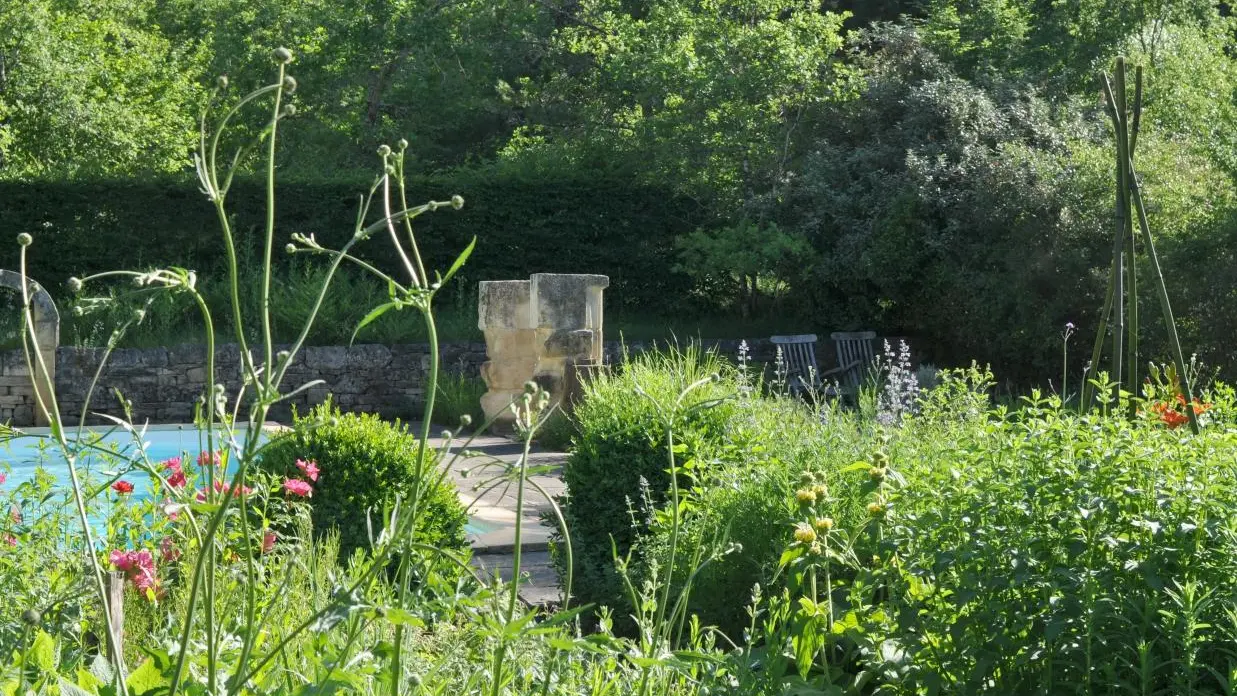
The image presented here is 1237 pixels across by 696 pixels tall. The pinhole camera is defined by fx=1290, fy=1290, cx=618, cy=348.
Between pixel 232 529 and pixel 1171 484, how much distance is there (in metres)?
2.43

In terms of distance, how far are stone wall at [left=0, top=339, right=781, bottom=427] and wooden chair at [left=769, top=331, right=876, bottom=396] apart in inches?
8.0

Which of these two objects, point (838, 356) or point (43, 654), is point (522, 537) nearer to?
point (43, 654)

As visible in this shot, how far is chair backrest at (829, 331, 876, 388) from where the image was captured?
12.9 metres

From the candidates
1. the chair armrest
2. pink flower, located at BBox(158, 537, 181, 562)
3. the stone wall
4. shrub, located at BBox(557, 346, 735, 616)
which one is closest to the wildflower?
pink flower, located at BBox(158, 537, 181, 562)

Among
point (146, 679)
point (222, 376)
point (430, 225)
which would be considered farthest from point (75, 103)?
point (146, 679)

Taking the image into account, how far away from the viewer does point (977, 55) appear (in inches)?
595

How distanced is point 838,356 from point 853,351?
0.19 m

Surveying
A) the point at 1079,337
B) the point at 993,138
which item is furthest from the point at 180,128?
the point at 1079,337

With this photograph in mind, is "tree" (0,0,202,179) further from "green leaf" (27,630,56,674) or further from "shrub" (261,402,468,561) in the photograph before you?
"green leaf" (27,630,56,674)

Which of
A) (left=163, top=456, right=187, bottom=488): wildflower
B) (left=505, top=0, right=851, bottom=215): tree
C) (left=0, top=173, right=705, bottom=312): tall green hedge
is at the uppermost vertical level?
(left=505, top=0, right=851, bottom=215): tree

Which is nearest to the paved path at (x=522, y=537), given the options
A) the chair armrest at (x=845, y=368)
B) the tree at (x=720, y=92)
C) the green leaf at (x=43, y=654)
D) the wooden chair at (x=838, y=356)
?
the green leaf at (x=43, y=654)

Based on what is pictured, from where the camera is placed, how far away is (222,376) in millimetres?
12469

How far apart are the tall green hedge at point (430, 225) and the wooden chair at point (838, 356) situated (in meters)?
2.13

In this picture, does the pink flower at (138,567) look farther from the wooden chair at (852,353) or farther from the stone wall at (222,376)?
the wooden chair at (852,353)
